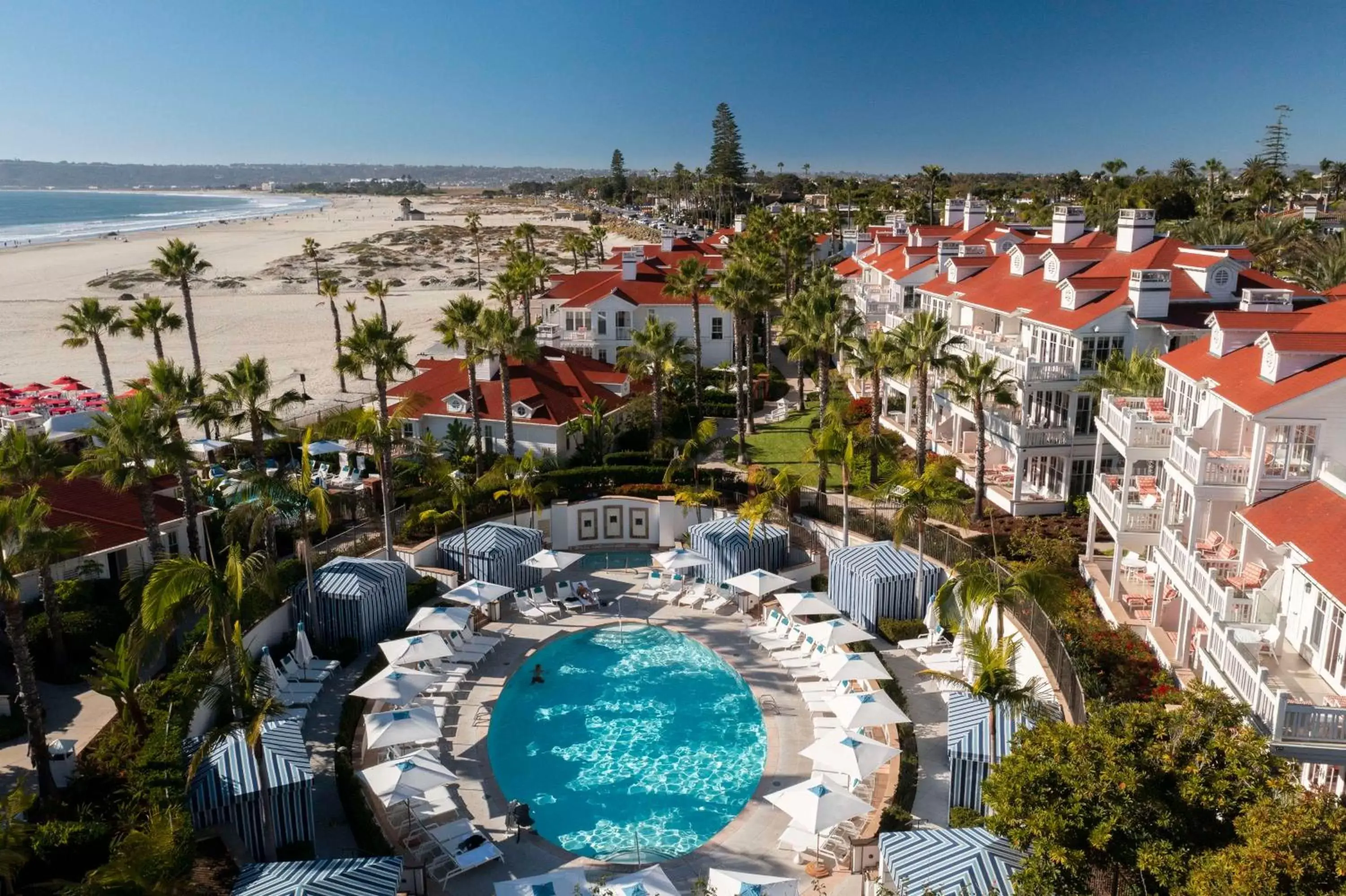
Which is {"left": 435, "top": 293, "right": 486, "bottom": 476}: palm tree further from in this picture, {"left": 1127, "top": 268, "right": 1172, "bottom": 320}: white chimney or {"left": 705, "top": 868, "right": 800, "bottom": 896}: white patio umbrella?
{"left": 1127, "top": 268, "right": 1172, "bottom": 320}: white chimney

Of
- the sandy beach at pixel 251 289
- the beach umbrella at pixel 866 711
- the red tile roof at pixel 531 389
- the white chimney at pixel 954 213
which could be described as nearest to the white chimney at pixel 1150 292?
the beach umbrella at pixel 866 711

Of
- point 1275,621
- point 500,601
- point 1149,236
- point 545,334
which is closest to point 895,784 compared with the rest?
point 1275,621

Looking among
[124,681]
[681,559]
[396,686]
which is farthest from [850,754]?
[124,681]

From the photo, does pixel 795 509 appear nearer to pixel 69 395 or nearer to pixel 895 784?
pixel 895 784

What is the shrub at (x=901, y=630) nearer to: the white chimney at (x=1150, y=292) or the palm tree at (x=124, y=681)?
the white chimney at (x=1150, y=292)

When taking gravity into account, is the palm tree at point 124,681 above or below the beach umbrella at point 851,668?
above

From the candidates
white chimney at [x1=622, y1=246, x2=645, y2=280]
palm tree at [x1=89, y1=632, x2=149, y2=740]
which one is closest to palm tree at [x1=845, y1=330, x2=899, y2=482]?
palm tree at [x1=89, y1=632, x2=149, y2=740]
